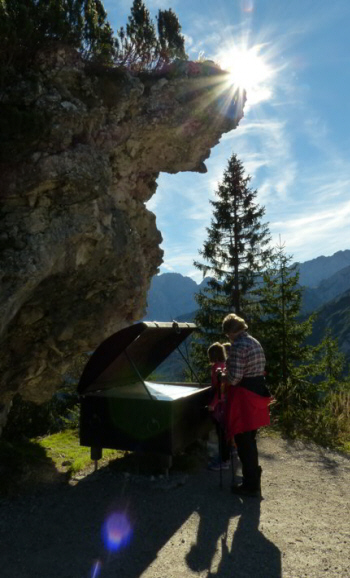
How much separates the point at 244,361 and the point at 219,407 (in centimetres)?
129

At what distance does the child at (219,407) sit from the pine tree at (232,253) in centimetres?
1364

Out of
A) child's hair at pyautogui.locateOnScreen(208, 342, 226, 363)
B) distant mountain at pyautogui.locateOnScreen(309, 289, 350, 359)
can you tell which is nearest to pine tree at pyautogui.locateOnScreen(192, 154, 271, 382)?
child's hair at pyautogui.locateOnScreen(208, 342, 226, 363)

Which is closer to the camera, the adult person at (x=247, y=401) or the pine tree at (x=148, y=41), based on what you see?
the adult person at (x=247, y=401)

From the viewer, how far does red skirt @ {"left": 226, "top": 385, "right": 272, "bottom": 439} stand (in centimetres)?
558

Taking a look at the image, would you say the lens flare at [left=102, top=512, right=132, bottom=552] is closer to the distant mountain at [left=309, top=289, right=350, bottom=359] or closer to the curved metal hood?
the curved metal hood

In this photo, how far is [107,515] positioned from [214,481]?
76.6 inches

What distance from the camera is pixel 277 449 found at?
830 cm

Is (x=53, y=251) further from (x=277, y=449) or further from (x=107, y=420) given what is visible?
(x=277, y=449)

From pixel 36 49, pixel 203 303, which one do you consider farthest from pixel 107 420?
pixel 203 303

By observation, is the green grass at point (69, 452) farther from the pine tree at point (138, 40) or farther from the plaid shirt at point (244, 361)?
the pine tree at point (138, 40)

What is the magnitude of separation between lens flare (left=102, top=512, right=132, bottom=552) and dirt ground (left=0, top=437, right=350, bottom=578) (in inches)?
0.5

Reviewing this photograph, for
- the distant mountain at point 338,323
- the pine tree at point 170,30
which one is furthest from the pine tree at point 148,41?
the distant mountain at point 338,323

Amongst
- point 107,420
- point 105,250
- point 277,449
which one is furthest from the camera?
point 105,250

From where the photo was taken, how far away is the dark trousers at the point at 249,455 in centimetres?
566
